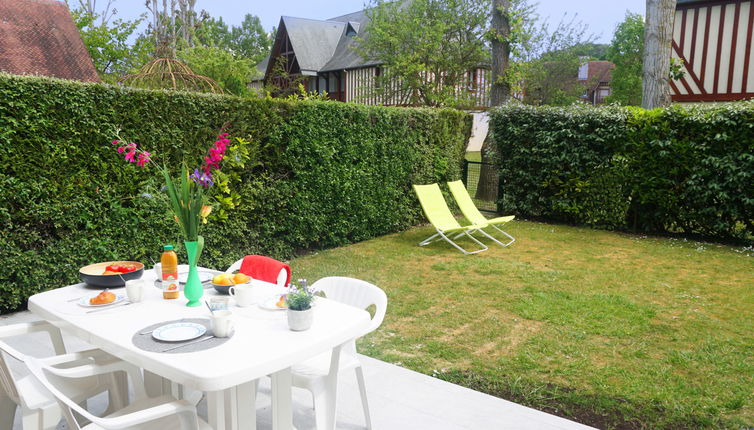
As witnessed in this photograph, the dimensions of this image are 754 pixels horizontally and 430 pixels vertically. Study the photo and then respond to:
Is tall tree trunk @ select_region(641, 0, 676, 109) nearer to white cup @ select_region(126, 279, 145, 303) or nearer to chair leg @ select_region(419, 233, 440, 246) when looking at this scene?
chair leg @ select_region(419, 233, 440, 246)

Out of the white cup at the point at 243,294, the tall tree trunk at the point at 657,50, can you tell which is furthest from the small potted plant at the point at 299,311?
the tall tree trunk at the point at 657,50

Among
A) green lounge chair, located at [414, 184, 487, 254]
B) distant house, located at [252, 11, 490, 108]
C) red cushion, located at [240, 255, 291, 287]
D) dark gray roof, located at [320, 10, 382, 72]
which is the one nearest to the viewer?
red cushion, located at [240, 255, 291, 287]

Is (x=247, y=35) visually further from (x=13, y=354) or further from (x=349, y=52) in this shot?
(x=13, y=354)

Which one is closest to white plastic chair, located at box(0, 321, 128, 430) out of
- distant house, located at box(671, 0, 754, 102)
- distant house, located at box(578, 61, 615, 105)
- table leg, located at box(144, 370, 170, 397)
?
table leg, located at box(144, 370, 170, 397)

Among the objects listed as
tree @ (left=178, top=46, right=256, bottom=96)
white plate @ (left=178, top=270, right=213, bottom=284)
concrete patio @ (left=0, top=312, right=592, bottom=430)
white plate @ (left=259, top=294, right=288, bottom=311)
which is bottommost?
concrete patio @ (left=0, top=312, right=592, bottom=430)

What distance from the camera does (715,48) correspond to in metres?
14.3

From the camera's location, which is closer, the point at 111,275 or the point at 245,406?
the point at 245,406

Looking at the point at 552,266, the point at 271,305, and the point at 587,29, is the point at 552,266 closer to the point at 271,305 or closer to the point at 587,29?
the point at 271,305

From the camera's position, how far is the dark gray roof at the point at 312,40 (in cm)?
2683

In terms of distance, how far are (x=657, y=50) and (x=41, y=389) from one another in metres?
11.4

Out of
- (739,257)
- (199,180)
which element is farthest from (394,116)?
(199,180)

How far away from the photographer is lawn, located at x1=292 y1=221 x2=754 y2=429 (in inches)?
136

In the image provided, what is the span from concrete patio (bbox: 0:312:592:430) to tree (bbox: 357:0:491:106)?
1379 centimetres

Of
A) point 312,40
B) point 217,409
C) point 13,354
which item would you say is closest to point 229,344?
point 217,409
